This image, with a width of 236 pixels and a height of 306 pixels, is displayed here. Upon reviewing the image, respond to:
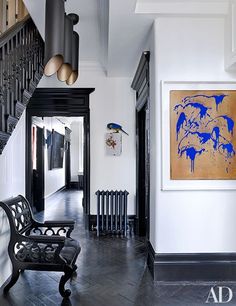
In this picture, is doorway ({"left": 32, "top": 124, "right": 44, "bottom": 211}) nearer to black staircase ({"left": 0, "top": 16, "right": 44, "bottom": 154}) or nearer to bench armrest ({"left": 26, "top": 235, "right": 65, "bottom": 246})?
black staircase ({"left": 0, "top": 16, "right": 44, "bottom": 154})

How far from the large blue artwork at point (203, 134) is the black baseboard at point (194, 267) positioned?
875 millimetres

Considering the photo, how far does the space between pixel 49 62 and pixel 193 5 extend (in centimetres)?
166

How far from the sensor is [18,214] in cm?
319

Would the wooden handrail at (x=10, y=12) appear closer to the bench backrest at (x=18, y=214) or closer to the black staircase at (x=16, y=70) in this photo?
the black staircase at (x=16, y=70)

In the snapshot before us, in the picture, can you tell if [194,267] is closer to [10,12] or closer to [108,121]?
[108,121]

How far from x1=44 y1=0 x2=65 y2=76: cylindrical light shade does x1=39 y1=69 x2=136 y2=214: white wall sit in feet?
9.72

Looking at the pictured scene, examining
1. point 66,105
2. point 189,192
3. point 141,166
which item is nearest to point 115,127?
point 141,166

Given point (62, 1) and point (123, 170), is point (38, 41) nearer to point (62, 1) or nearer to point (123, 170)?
point (62, 1)

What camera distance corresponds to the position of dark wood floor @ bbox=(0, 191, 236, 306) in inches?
109

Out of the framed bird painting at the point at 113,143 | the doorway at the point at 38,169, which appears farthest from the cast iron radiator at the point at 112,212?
the doorway at the point at 38,169

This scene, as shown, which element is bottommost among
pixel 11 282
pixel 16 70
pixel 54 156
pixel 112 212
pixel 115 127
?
pixel 11 282

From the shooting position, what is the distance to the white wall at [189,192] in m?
3.28

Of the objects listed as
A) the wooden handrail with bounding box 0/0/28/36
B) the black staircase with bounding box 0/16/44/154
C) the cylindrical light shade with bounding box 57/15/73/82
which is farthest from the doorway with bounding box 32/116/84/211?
the cylindrical light shade with bounding box 57/15/73/82

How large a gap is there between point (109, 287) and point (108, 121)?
3.33 metres
